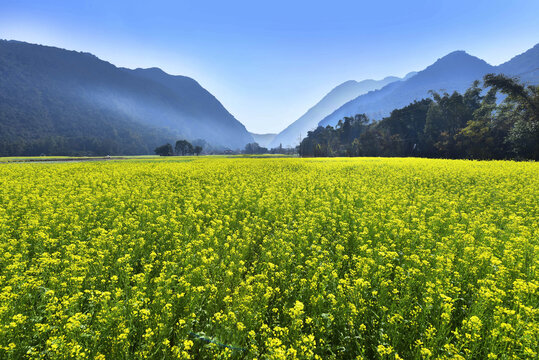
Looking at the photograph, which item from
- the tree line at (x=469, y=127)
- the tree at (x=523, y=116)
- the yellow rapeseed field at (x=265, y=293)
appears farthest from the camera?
the tree line at (x=469, y=127)

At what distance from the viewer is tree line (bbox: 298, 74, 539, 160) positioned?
4406 cm

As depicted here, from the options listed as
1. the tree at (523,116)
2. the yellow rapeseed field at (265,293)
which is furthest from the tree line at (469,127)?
the yellow rapeseed field at (265,293)

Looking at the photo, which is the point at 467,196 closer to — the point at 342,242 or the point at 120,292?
the point at 342,242

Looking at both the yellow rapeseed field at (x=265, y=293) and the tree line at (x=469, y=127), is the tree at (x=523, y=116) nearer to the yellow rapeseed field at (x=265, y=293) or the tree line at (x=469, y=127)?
the tree line at (x=469, y=127)

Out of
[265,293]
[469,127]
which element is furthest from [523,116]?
[265,293]

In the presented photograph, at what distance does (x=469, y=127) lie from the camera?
5438 centimetres

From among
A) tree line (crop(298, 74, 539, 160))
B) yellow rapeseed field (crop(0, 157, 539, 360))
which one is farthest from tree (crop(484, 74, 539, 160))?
yellow rapeseed field (crop(0, 157, 539, 360))

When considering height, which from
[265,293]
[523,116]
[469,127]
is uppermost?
[523,116]

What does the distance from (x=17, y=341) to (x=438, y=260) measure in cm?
764

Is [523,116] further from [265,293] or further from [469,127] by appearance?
[265,293]

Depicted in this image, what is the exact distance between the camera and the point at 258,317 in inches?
158

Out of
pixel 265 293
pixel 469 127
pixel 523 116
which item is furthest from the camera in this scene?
pixel 469 127

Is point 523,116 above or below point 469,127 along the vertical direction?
above

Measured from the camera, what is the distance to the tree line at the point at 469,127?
4406cm
